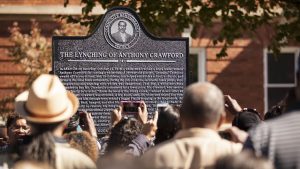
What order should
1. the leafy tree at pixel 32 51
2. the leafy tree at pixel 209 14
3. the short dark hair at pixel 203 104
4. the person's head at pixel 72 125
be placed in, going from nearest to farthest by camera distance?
the short dark hair at pixel 203 104 < the person's head at pixel 72 125 < the leafy tree at pixel 209 14 < the leafy tree at pixel 32 51

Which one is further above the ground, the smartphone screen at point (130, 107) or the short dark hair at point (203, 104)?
the short dark hair at point (203, 104)

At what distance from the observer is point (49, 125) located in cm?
513

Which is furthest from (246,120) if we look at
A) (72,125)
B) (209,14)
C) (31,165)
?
(209,14)

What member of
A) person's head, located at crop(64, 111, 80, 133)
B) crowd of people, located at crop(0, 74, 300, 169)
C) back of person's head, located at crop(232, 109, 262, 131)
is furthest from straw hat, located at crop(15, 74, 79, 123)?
person's head, located at crop(64, 111, 80, 133)

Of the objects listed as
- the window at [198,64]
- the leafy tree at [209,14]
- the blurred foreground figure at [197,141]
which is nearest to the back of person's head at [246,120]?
the blurred foreground figure at [197,141]

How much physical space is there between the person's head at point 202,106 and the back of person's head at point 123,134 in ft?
4.42

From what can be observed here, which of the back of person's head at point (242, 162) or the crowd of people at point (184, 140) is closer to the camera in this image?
the back of person's head at point (242, 162)

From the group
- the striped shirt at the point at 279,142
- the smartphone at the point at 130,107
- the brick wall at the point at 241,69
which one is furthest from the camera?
the brick wall at the point at 241,69

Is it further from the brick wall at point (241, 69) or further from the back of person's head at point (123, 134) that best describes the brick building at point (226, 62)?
the back of person's head at point (123, 134)

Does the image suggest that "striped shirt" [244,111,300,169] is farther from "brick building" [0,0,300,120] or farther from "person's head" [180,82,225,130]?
"brick building" [0,0,300,120]

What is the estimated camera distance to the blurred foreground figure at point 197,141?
16.2 ft

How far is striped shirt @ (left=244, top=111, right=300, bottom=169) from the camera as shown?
4.80 metres

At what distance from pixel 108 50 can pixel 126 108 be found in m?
1.47

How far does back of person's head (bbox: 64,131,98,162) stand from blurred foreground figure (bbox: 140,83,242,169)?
38.4 inches
